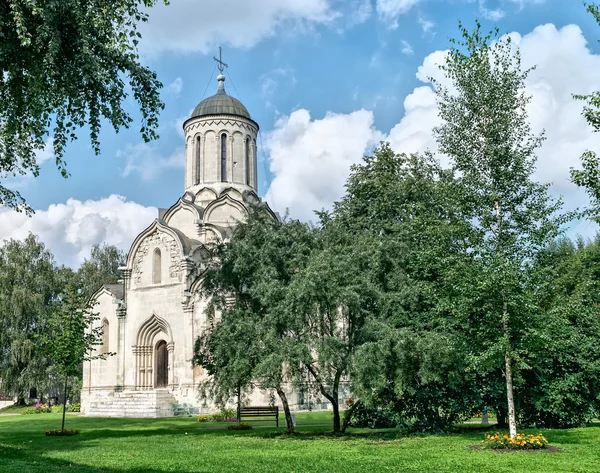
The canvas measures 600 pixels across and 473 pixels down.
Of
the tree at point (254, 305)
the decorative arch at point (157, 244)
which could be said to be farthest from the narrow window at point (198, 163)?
the tree at point (254, 305)

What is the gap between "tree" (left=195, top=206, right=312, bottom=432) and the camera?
17.1 meters

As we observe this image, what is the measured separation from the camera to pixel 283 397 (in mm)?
18625

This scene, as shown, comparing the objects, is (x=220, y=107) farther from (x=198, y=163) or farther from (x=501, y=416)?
(x=501, y=416)

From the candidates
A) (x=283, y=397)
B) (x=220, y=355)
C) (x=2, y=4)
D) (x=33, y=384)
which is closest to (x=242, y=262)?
(x=220, y=355)

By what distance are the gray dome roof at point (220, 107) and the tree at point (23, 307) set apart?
62.4 ft

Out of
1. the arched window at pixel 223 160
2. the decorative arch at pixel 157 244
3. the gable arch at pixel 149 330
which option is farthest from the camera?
the arched window at pixel 223 160

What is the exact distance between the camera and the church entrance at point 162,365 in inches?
1380

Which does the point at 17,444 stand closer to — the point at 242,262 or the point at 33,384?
the point at 242,262

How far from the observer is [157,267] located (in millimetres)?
35875

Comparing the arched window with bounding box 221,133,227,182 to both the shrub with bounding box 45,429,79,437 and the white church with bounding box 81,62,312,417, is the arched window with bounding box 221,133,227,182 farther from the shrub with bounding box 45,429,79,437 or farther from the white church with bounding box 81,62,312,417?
the shrub with bounding box 45,429,79,437

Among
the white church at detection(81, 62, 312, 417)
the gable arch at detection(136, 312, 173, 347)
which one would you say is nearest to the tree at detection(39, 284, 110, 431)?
the white church at detection(81, 62, 312, 417)

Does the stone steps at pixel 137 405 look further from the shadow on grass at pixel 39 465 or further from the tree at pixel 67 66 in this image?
the tree at pixel 67 66

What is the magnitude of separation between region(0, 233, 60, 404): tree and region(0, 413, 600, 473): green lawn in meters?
25.6

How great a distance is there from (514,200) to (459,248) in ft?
6.82
